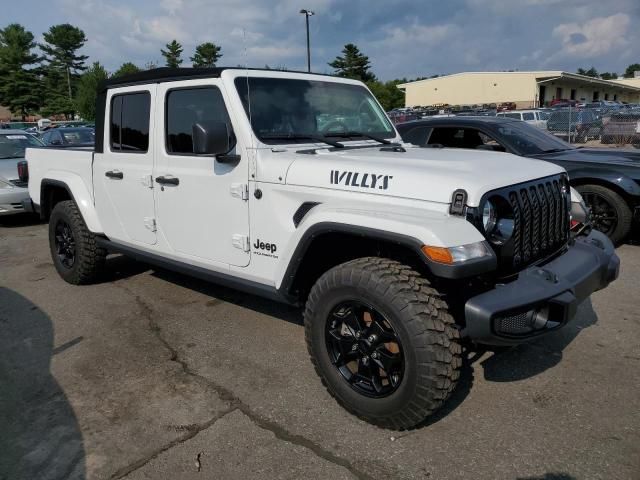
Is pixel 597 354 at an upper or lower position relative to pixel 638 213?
lower

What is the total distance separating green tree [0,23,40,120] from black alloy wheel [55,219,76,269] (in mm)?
64085

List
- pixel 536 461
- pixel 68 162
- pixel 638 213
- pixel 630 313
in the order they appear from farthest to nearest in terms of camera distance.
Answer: pixel 638 213
pixel 68 162
pixel 630 313
pixel 536 461

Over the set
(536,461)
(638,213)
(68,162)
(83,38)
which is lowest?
(536,461)

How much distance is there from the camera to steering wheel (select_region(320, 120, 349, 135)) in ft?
12.2

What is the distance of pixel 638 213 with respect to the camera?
19.3ft

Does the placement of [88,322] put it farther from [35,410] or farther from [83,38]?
[83,38]

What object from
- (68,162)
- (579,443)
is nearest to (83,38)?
(68,162)

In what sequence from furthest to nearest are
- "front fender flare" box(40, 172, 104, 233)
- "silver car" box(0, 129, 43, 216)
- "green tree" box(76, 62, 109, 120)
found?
"green tree" box(76, 62, 109, 120) < "silver car" box(0, 129, 43, 216) < "front fender flare" box(40, 172, 104, 233)

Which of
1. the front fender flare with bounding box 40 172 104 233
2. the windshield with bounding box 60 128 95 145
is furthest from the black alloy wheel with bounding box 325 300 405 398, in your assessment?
the windshield with bounding box 60 128 95 145

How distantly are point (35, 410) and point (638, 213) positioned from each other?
616 centimetres

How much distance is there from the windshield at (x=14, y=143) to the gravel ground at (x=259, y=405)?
19.9 feet

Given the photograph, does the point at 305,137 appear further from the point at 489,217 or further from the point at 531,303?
the point at 531,303

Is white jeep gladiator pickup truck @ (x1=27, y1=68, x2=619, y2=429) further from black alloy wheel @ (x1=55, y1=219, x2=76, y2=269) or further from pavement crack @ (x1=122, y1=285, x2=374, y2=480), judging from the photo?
black alloy wheel @ (x1=55, y1=219, x2=76, y2=269)

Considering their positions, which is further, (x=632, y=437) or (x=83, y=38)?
(x=83, y=38)
